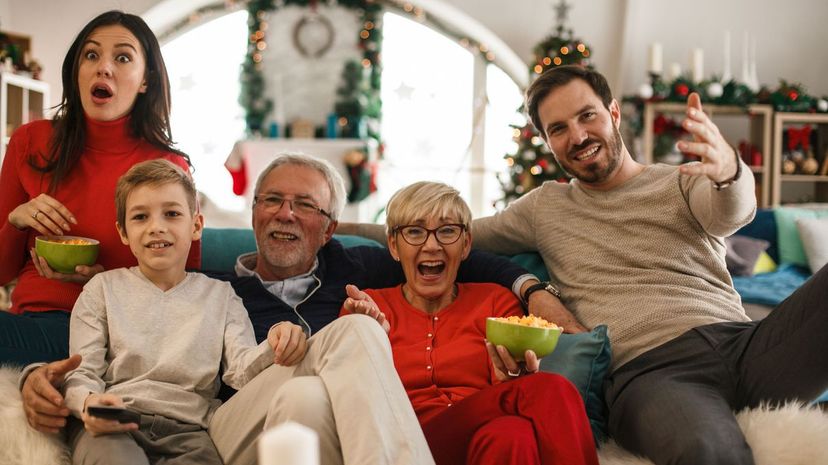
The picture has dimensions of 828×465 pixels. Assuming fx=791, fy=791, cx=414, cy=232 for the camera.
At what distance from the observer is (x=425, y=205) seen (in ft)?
6.64

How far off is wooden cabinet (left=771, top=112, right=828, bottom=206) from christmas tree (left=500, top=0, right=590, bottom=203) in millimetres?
1738

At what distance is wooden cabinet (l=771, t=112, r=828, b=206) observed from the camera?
6.44m

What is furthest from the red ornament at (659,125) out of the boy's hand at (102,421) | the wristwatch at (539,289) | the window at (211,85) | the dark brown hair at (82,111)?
the boy's hand at (102,421)

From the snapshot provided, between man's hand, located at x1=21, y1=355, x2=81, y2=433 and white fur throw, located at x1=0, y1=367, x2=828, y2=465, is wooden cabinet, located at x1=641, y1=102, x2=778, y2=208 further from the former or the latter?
man's hand, located at x1=21, y1=355, x2=81, y2=433

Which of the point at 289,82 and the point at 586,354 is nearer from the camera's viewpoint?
the point at 586,354

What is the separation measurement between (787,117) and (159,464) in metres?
6.15

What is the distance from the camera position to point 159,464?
1602 mm

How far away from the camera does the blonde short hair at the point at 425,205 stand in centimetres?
203

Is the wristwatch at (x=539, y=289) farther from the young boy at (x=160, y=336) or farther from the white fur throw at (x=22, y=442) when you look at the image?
the white fur throw at (x=22, y=442)

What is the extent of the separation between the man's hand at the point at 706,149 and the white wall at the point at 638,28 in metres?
5.15

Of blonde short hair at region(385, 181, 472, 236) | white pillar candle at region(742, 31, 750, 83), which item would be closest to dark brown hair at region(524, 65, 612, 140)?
blonde short hair at region(385, 181, 472, 236)

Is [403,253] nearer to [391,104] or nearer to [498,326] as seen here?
[498,326]

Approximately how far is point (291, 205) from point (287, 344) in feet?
2.38

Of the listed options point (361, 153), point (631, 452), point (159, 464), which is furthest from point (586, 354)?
point (361, 153)
